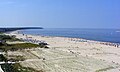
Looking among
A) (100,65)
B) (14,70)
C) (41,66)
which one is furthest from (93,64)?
(14,70)

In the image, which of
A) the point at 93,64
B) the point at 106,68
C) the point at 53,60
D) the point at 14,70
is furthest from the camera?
the point at 53,60

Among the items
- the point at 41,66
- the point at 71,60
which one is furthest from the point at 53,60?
the point at 41,66

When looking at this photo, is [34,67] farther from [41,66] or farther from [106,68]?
[106,68]

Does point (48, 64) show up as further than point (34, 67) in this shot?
Yes

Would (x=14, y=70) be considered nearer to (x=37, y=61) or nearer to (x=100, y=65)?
(x=37, y=61)

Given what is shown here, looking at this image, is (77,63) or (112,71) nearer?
(112,71)

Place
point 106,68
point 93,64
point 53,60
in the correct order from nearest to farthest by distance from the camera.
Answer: point 106,68
point 93,64
point 53,60

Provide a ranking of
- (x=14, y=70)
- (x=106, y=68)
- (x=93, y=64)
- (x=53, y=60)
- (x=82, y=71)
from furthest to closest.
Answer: (x=53, y=60) → (x=93, y=64) → (x=106, y=68) → (x=82, y=71) → (x=14, y=70)

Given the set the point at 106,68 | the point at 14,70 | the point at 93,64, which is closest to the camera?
the point at 14,70
